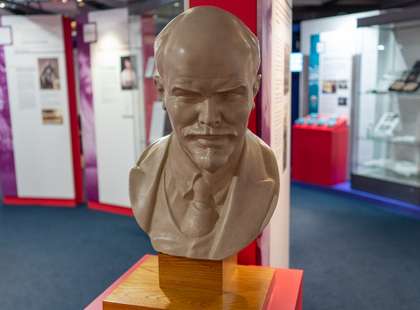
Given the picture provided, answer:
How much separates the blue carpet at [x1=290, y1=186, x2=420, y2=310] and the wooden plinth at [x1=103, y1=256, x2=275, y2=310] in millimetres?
1528

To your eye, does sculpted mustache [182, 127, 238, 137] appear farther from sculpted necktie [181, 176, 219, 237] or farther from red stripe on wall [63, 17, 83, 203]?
red stripe on wall [63, 17, 83, 203]

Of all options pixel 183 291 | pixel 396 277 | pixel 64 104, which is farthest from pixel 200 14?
pixel 64 104

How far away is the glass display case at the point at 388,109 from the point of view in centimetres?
590

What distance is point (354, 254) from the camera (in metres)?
4.52

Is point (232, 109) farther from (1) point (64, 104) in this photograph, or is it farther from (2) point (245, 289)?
(1) point (64, 104)

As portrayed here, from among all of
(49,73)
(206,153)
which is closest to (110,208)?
(49,73)

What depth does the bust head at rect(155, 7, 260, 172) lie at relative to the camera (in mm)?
1655

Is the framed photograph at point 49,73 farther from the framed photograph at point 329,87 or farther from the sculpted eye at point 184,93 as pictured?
the sculpted eye at point 184,93

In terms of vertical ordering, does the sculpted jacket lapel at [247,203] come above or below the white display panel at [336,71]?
below

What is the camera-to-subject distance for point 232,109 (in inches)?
68.2

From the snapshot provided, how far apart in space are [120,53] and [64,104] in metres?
1.15

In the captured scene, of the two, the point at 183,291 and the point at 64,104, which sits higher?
the point at 64,104

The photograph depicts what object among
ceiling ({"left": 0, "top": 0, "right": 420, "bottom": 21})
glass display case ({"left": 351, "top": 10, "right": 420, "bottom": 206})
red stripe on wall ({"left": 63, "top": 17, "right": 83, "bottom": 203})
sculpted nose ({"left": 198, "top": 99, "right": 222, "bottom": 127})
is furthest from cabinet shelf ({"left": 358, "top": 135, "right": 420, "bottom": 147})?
sculpted nose ({"left": 198, "top": 99, "right": 222, "bottom": 127})

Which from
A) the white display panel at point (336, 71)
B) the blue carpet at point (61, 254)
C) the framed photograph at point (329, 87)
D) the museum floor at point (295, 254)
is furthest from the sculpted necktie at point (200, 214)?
the framed photograph at point (329, 87)
